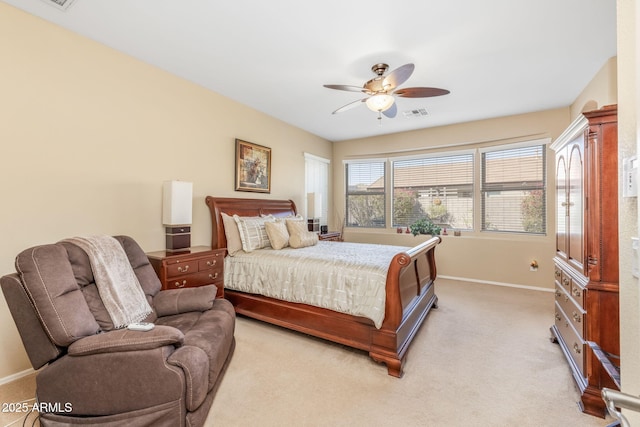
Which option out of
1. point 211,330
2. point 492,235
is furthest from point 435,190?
point 211,330

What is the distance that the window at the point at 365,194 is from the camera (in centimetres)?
589

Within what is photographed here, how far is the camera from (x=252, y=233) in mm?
3482

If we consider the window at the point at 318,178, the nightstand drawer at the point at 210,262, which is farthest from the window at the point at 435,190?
the nightstand drawer at the point at 210,262

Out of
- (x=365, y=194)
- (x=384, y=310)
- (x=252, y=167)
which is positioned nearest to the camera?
(x=384, y=310)

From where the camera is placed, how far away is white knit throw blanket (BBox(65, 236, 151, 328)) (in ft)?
5.92

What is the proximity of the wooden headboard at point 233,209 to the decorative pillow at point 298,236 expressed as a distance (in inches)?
23.7

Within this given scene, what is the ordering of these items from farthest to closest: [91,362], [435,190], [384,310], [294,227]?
[435,190] < [294,227] < [384,310] < [91,362]

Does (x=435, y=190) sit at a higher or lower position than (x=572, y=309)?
higher

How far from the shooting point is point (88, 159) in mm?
2500

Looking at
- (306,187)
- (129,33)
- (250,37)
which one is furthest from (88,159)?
(306,187)

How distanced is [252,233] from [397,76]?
2347 millimetres

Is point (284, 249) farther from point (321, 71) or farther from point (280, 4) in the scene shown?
point (280, 4)

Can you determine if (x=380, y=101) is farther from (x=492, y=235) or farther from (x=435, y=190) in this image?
(x=492, y=235)

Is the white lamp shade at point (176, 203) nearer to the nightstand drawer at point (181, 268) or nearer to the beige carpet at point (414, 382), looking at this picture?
the nightstand drawer at point (181, 268)
